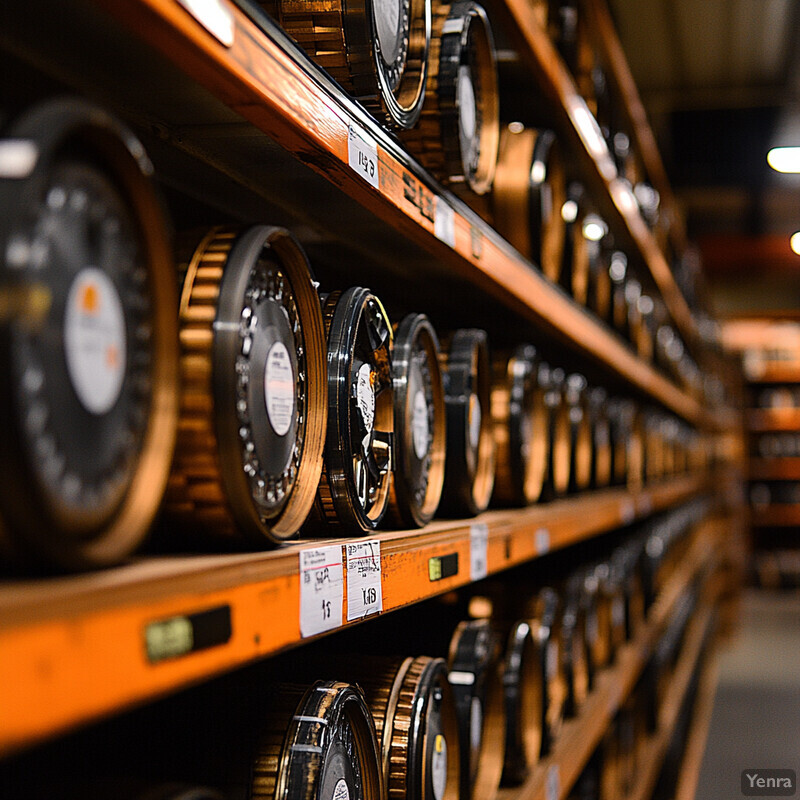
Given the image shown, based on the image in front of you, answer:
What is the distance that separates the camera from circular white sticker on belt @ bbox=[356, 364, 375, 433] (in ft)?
4.00

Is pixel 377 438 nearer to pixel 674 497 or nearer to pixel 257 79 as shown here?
pixel 257 79

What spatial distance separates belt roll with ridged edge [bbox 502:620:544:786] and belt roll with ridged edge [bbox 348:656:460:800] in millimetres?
421

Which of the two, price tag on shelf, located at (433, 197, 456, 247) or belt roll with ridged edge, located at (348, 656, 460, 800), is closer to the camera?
belt roll with ridged edge, located at (348, 656, 460, 800)

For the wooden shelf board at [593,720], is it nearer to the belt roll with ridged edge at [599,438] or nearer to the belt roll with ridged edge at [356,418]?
the belt roll with ridged edge at [599,438]

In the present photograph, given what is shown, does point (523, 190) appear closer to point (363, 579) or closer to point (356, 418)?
point (356, 418)

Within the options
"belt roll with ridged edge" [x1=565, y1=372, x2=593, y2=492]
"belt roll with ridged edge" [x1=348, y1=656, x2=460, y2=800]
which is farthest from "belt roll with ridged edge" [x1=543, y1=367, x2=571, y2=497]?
"belt roll with ridged edge" [x1=348, y1=656, x2=460, y2=800]

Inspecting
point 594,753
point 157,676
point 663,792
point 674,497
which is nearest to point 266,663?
point 157,676

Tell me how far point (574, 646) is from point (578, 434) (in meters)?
0.59

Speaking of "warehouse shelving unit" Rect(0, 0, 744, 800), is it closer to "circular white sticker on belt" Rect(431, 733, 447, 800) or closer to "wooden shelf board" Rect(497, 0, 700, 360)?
"wooden shelf board" Rect(497, 0, 700, 360)

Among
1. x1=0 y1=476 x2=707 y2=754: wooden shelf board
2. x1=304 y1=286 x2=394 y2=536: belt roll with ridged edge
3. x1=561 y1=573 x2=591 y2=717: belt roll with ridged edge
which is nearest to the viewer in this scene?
x1=0 y1=476 x2=707 y2=754: wooden shelf board

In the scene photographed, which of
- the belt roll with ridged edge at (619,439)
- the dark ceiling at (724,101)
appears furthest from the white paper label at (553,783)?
the dark ceiling at (724,101)

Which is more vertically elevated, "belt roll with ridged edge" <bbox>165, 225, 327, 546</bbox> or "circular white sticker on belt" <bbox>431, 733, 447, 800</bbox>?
"belt roll with ridged edge" <bbox>165, 225, 327, 546</bbox>

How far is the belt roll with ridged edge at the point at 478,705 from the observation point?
5.33 feet

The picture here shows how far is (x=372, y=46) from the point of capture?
3.63ft
